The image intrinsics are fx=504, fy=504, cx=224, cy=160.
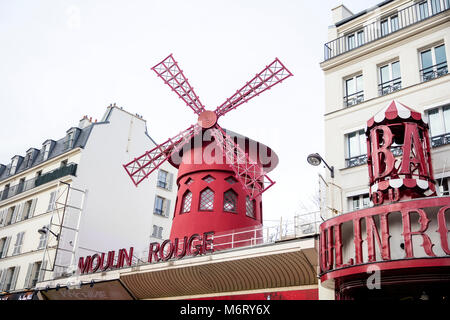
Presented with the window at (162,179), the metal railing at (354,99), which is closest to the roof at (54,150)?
the window at (162,179)

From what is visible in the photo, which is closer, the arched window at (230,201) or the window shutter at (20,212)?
the arched window at (230,201)

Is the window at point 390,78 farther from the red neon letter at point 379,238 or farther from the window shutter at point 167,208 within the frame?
the window shutter at point 167,208

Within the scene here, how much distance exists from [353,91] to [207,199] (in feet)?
17.2

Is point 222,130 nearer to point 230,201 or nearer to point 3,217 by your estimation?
point 230,201

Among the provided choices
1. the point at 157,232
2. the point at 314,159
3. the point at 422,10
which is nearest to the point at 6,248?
the point at 157,232

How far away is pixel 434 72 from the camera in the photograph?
937cm

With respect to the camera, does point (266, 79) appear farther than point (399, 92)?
Yes

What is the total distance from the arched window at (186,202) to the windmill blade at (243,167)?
1.53 m

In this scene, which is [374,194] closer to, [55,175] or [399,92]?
[399,92]

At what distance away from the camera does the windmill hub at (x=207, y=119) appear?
1438cm

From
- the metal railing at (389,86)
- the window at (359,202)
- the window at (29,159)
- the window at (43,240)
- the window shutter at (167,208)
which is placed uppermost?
the window at (29,159)
